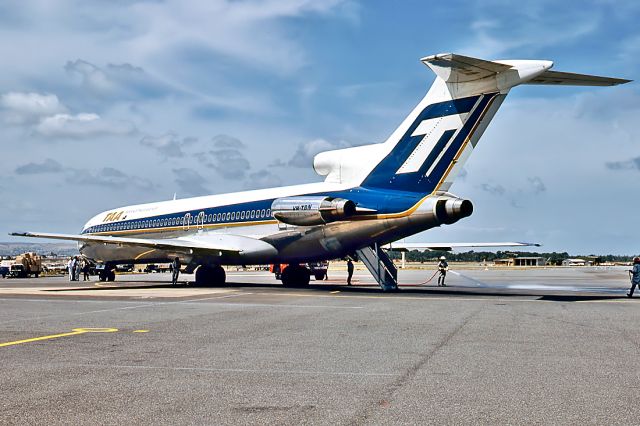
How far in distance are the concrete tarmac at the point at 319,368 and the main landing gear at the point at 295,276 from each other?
16245mm

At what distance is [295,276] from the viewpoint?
109 feet

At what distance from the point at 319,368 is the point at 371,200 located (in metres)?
17.4

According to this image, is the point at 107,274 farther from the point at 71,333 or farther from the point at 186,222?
the point at 71,333

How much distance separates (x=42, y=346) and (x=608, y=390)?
8.47 meters

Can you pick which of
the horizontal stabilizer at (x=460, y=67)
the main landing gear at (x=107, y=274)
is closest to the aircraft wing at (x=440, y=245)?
the horizontal stabilizer at (x=460, y=67)

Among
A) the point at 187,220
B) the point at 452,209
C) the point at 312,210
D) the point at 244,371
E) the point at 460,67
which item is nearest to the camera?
the point at 244,371

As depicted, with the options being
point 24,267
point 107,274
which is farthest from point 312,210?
point 24,267

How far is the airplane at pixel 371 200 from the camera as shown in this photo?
23453mm

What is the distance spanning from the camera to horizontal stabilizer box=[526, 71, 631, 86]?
69.5ft

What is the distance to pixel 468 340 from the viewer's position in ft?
38.9

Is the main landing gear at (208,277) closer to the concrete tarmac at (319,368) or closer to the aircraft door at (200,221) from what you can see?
the aircraft door at (200,221)

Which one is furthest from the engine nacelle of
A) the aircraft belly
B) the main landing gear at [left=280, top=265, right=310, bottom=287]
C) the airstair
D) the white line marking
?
the white line marking

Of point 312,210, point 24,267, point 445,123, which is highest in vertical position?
point 445,123

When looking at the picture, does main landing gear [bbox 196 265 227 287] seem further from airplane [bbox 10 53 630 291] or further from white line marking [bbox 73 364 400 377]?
white line marking [bbox 73 364 400 377]
